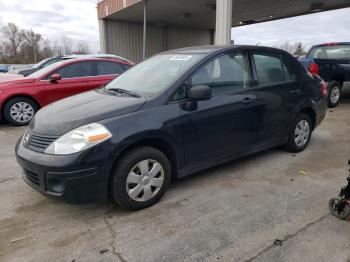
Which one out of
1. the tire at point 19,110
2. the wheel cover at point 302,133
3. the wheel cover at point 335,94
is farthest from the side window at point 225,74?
the wheel cover at point 335,94

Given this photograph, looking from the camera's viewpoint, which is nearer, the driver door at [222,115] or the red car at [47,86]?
the driver door at [222,115]

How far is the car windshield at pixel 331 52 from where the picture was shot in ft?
28.3

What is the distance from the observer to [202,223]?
284 centimetres

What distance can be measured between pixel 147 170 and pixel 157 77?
115cm

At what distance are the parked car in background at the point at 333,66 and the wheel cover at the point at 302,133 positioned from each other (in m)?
4.10

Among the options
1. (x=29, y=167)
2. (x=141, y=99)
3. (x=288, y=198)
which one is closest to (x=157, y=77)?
(x=141, y=99)

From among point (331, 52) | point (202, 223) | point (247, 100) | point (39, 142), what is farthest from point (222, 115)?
point (331, 52)

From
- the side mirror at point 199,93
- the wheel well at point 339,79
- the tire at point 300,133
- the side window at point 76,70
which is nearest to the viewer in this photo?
the side mirror at point 199,93

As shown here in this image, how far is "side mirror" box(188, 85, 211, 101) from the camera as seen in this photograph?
10.3ft

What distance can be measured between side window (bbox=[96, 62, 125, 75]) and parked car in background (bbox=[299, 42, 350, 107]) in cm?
514

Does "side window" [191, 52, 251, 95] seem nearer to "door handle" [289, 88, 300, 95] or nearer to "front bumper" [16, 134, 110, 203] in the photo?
"door handle" [289, 88, 300, 95]

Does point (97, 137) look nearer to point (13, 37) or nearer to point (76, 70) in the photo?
point (76, 70)

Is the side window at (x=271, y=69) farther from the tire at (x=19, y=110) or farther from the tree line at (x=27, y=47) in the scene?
the tree line at (x=27, y=47)

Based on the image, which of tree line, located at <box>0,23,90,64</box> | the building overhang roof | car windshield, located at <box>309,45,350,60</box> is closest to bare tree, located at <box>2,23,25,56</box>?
tree line, located at <box>0,23,90,64</box>
